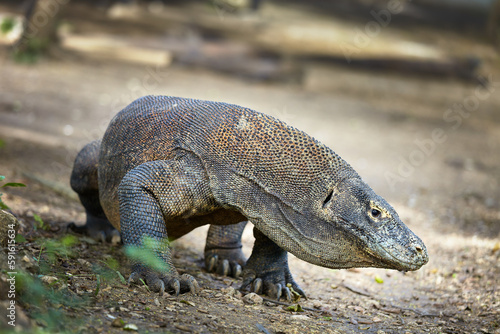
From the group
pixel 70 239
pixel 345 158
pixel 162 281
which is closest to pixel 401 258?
pixel 162 281

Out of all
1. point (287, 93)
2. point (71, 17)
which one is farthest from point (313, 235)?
point (71, 17)

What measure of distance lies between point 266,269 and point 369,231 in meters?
1.06

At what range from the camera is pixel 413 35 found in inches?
800

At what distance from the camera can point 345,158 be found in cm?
1001

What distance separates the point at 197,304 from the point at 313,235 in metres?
0.82

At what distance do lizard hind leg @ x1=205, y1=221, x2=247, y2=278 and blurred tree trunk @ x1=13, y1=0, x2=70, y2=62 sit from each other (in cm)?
1032

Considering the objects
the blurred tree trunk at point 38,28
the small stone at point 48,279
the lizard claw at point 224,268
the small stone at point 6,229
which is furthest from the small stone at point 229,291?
the blurred tree trunk at point 38,28

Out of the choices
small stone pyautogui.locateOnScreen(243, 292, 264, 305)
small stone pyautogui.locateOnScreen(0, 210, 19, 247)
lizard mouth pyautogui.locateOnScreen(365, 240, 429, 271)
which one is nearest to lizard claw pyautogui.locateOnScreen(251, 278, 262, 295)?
small stone pyautogui.locateOnScreen(243, 292, 264, 305)

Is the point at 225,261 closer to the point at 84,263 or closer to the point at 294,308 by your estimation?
the point at 294,308

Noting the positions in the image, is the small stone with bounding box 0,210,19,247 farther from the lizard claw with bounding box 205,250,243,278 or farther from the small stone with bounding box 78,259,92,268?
the lizard claw with bounding box 205,250,243,278

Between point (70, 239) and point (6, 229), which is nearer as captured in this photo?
point (6, 229)

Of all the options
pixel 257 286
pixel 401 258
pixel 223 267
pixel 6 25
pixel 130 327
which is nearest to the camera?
pixel 130 327

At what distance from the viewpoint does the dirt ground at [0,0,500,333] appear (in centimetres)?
344

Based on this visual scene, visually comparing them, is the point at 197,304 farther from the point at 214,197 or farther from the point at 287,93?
the point at 287,93
